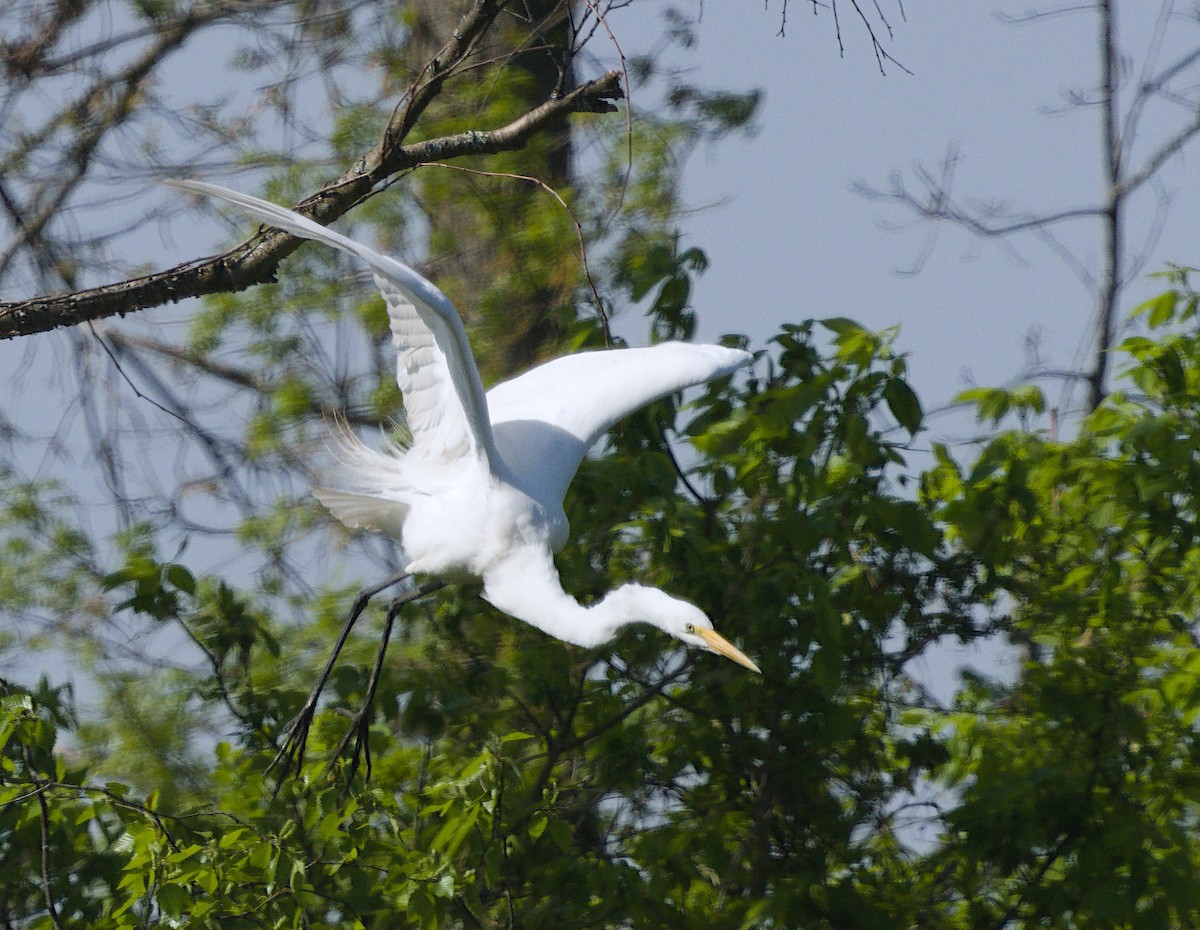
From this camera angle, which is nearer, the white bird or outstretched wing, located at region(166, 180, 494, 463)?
outstretched wing, located at region(166, 180, 494, 463)

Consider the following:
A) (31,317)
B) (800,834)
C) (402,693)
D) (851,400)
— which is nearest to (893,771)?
(800,834)

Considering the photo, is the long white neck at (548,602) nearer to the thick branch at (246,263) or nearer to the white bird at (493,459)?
the white bird at (493,459)

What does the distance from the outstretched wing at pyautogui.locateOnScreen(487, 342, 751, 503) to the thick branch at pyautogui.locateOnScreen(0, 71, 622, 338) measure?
70 centimetres

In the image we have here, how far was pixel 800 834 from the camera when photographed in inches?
136

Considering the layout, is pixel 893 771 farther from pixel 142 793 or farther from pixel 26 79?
pixel 26 79

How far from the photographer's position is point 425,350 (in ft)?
10.9

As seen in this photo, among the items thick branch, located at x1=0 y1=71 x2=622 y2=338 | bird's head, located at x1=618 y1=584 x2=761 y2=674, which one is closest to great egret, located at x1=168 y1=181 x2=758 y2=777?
bird's head, located at x1=618 y1=584 x2=761 y2=674

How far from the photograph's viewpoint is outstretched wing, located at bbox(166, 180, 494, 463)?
275 centimetres

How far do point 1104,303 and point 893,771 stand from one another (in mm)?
3678

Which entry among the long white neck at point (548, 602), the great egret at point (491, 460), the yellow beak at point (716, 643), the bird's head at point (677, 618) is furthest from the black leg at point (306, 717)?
the yellow beak at point (716, 643)

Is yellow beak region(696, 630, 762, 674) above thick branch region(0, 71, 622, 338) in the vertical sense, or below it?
below

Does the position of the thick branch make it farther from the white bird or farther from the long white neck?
the long white neck

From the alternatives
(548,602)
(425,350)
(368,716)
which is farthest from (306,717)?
(425,350)

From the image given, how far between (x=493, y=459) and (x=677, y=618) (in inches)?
23.2
